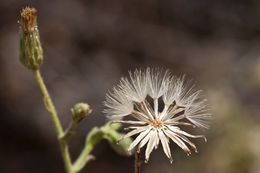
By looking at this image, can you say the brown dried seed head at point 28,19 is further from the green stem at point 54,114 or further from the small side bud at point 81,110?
the small side bud at point 81,110

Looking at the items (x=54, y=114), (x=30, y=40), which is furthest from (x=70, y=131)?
(x=30, y=40)

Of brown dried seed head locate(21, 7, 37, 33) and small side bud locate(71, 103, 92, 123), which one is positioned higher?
brown dried seed head locate(21, 7, 37, 33)

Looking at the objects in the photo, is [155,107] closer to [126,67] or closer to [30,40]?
[30,40]

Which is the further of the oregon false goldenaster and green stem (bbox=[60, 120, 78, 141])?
green stem (bbox=[60, 120, 78, 141])

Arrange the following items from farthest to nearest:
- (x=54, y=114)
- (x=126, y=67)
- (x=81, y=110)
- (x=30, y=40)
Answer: (x=126, y=67), (x=54, y=114), (x=30, y=40), (x=81, y=110)

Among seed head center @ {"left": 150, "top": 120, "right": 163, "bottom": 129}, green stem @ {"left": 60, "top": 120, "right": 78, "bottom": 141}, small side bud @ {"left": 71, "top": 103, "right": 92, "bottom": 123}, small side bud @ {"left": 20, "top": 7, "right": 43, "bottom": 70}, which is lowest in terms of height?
green stem @ {"left": 60, "top": 120, "right": 78, "bottom": 141}

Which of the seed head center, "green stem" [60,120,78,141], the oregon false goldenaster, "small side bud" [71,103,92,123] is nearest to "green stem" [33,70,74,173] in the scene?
"green stem" [60,120,78,141]

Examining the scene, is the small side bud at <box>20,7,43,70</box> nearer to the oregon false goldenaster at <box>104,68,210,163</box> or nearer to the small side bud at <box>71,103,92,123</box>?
the small side bud at <box>71,103,92,123</box>
